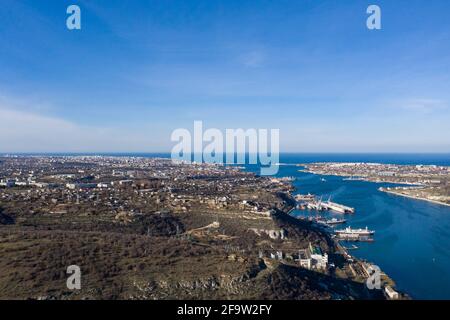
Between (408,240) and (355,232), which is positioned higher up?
(355,232)

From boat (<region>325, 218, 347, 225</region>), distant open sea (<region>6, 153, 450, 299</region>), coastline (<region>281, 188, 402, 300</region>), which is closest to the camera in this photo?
coastline (<region>281, 188, 402, 300</region>)

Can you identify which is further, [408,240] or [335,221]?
[335,221]

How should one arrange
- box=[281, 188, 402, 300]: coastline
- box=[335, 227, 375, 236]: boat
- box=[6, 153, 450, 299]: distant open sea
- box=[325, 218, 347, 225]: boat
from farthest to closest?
box=[325, 218, 347, 225]: boat
box=[335, 227, 375, 236]: boat
box=[6, 153, 450, 299]: distant open sea
box=[281, 188, 402, 300]: coastline

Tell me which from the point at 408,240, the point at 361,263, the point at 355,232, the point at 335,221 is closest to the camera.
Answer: the point at 361,263

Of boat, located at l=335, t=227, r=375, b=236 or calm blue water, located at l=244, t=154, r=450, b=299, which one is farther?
boat, located at l=335, t=227, r=375, b=236

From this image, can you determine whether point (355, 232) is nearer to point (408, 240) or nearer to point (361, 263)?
point (408, 240)

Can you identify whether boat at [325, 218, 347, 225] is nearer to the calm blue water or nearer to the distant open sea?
the calm blue water

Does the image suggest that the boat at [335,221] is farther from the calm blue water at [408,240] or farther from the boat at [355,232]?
the boat at [355,232]

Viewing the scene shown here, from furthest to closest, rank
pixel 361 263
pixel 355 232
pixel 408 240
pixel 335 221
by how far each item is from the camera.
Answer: pixel 335 221
pixel 355 232
pixel 408 240
pixel 361 263

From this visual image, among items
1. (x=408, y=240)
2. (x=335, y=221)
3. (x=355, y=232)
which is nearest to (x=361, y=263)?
(x=355, y=232)

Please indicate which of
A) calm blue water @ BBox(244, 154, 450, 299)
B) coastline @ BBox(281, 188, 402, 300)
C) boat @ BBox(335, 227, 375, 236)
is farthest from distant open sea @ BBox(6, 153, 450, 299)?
boat @ BBox(335, 227, 375, 236)

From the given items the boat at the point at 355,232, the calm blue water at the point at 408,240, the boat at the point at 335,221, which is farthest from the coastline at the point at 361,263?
the boat at the point at 335,221
